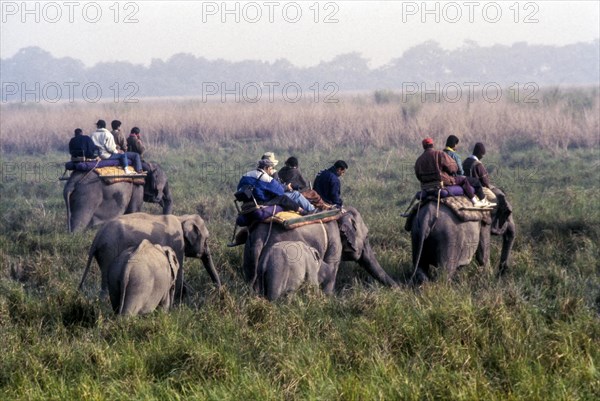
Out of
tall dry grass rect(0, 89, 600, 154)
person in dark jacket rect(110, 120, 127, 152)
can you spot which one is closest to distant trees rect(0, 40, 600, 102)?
tall dry grass rect(0, 89, 600, 154)

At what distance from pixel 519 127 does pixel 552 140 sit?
4.40 ft

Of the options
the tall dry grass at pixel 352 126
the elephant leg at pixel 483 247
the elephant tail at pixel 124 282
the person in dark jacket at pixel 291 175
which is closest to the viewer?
the elephant tail at pixel 124 282

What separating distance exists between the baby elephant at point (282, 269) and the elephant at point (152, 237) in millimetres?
794

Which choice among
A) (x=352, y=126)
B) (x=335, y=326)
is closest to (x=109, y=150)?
(x=335, y=326)

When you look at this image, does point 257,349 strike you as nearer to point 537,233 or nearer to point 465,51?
point 537,233

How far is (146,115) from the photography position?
3103 cm

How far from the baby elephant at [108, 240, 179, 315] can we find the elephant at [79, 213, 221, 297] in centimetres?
50

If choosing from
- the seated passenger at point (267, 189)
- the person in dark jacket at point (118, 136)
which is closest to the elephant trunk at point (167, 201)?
the person in dark jacket at point (118, 136)

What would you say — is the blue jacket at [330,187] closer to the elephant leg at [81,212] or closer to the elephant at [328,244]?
the elephant at [328,244]

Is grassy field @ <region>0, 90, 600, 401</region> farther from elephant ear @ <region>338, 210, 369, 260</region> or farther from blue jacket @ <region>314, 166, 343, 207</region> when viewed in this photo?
blue jacket @ <region>314, 166, 343, 207</region>

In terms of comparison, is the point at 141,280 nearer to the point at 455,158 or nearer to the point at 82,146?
the point at 455,158

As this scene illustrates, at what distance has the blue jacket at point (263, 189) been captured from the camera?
381 inches

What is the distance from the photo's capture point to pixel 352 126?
86.8 feet

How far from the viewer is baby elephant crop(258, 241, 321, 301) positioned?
29.1 ft
